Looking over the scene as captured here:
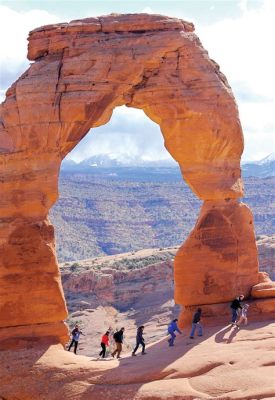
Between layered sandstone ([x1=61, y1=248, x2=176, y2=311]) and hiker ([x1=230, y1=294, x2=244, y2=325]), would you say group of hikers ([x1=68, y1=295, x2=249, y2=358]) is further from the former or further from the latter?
layered sandstone ([x1=61, y1=248, x2=176, y2=311])

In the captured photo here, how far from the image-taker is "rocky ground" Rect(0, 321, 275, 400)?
68.2 feet

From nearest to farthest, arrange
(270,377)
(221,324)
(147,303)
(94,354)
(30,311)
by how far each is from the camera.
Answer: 1. (270,377)
2. (30,311)
3. (221,324)
4. (94,354)
5. (147,303)

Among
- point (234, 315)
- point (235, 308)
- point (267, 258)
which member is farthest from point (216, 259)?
point (267, 258)

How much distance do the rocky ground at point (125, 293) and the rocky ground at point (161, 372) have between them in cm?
2125

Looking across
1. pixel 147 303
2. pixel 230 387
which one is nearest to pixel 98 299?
pixel 147 303

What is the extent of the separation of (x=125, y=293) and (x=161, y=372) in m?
28.4

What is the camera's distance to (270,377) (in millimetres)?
20562

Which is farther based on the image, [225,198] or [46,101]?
[225,198]

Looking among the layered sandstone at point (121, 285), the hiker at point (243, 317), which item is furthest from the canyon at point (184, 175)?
the layered sandstone at point (121, 285)

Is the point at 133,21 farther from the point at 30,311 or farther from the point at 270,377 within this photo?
the point at 270,377

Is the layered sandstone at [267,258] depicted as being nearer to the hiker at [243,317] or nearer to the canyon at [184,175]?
the canyon at [184,175]

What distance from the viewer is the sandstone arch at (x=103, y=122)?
78.7ft

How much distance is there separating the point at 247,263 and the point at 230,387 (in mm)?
6587

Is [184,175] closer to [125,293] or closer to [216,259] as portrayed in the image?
[216,259]
